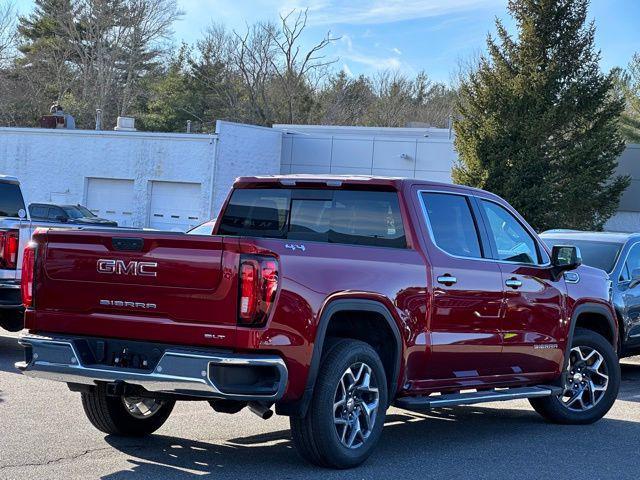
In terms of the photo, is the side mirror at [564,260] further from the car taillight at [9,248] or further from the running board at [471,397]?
the car taillight at [9,248]

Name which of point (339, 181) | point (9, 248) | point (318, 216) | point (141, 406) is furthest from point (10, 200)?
point (339, 181)

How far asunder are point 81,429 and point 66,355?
142 centimetres

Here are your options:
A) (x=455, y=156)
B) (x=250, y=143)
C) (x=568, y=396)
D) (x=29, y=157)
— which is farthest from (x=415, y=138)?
(x=568, y=396)

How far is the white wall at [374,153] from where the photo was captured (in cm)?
3450

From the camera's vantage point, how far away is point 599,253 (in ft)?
40.4

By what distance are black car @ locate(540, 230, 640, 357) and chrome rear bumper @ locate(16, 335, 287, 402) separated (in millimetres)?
7045

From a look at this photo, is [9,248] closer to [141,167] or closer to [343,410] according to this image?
[343,410]

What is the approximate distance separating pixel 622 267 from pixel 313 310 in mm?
7234

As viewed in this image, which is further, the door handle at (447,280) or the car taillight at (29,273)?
the door handle at (447,280)

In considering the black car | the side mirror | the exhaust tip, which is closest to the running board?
the side mirror

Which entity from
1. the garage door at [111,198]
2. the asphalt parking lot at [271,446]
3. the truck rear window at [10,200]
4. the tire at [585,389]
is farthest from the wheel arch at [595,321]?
the garage door at [111,198]

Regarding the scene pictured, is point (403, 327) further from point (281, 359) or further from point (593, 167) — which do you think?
point (593, 167)

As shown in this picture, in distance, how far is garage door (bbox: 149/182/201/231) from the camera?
34.6m

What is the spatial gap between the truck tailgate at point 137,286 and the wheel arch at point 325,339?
1.89 feet
